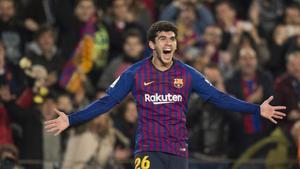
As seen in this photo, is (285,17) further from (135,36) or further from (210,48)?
(135,36)

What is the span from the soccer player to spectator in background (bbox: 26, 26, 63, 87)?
16.9ft

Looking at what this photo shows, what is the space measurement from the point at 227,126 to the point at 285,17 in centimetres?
304

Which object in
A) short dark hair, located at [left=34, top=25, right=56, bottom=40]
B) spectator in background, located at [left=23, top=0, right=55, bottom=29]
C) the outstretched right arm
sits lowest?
the outstretched right arm

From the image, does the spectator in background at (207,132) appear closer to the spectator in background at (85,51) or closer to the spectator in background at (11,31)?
the spectator in background at (85,51)

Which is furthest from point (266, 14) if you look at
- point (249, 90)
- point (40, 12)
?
point (40, 12)

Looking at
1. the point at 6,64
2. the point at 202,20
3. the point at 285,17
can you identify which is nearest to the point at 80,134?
the point at 6,64

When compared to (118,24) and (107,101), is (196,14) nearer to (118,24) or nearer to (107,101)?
(118,24)

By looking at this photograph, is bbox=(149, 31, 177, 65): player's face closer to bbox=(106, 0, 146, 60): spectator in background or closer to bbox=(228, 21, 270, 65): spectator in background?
bbox=(106, 0, 146, 60): spectator in background

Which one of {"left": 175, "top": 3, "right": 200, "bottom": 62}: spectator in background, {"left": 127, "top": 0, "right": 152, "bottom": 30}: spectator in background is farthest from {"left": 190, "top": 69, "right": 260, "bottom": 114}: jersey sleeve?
{"left": 127, "top": 0, "right": 152, "bottom": 30}: spectator in background

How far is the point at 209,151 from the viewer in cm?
1358

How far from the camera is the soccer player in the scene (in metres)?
9.07

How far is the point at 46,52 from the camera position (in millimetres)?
14523

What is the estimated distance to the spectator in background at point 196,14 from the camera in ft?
51.3

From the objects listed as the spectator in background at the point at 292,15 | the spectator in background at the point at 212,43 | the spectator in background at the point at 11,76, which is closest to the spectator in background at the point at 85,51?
the spectator in background at the point at 11,76
